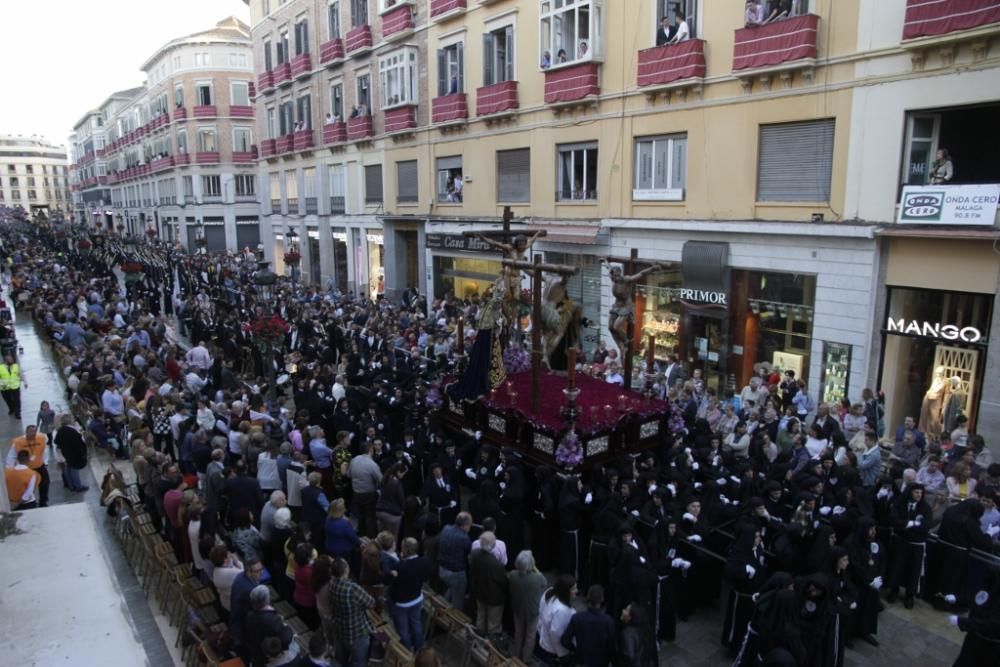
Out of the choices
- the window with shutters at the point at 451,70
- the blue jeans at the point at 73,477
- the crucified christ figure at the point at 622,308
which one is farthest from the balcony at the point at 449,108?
the blue jeans at the point at 73,477

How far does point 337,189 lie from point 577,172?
54.2 ft

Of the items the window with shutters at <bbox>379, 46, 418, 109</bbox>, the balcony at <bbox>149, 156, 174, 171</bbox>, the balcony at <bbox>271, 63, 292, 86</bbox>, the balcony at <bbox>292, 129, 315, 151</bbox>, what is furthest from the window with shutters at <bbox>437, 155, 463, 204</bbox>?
the balcony at <bbox>149, 156, 174, 171</bbox>

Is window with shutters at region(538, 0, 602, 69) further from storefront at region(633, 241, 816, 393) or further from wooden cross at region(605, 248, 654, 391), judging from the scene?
wooden cross at region(605, 248, 654, 391)

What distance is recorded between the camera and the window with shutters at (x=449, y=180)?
25.9 m

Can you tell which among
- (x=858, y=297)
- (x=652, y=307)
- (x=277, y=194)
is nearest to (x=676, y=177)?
(x=652, y=307)

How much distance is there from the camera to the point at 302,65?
112 ft

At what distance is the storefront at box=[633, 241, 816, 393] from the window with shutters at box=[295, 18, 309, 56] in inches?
939

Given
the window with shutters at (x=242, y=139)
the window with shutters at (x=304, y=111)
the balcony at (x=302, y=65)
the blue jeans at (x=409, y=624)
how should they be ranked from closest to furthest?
the blue jeans at (x=409, y=624) < the balcony at (x=302, y=65) < the window with shutters at (x=304, y=111) < the window with shutters at (x=242, y=139)

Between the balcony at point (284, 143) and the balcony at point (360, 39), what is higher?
the balcony at point (360, 39)

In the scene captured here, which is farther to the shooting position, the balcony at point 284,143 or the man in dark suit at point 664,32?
the balcony at point 284,143

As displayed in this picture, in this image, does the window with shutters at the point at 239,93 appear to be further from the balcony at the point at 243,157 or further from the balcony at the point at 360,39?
the balcony at the point at 360,39

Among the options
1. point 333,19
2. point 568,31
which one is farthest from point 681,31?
point 333,19

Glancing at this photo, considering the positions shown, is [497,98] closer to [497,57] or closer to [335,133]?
[497,57]

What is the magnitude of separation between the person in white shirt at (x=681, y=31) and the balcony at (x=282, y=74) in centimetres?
2422
